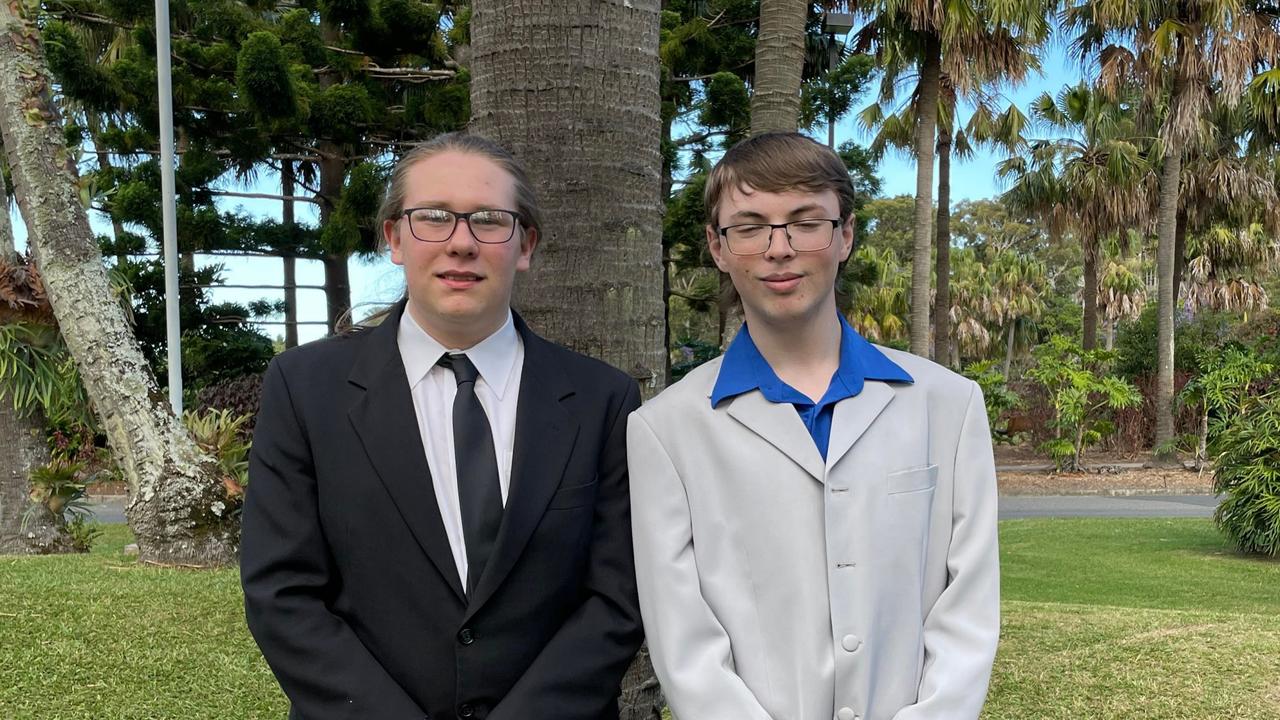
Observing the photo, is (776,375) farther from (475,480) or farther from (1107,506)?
(1107,506)

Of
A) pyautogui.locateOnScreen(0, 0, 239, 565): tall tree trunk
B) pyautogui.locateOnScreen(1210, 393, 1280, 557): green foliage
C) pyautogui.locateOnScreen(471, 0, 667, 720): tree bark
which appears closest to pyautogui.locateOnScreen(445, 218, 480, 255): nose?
pyautogui.locateOnScreen(471, 0, 667, 720): tree bark

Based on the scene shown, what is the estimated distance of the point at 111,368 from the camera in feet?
21.5

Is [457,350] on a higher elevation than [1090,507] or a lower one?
higher

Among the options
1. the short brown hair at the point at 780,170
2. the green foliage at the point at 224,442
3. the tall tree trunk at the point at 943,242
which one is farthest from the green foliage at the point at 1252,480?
the short brown hair at the point at 780,170

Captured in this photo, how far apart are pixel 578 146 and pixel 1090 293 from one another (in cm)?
2297

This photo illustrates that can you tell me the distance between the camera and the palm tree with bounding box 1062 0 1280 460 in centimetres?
1869

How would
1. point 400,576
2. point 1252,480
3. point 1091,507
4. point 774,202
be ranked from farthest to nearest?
point 1091,507, point 1252,480, point 774,202, point 400,576

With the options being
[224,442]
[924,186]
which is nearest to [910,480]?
[224,442]

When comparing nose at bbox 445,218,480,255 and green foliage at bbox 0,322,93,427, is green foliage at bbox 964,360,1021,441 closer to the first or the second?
green foliage at bbox 0,322,93,427

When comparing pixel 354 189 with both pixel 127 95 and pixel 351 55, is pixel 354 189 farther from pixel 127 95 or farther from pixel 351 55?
pixel 127 95

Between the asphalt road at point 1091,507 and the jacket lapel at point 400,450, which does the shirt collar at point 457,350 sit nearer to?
the jacket lapel at point 400,450

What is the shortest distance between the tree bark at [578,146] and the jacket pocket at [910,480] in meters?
1.10

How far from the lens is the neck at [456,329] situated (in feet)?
6.68

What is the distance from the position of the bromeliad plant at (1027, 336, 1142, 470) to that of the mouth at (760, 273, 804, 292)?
17.8 meters
